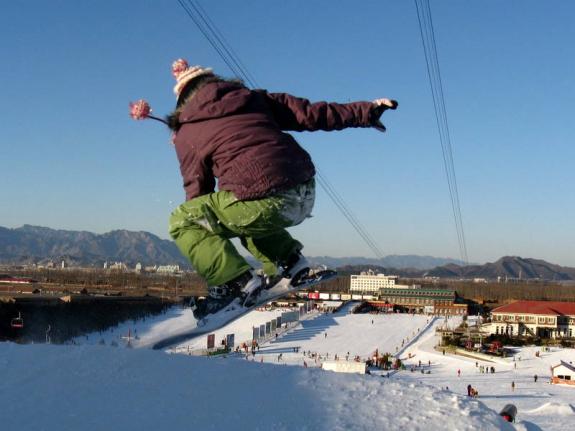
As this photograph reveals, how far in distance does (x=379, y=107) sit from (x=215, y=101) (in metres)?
1.01

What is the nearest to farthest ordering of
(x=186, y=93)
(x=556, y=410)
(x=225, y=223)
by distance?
(x=225, y=223) < (x=186, y=93) < (x=556, y=410)

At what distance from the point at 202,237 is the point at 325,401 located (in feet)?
4.04

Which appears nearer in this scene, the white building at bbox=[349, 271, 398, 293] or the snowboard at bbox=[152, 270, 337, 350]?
the snowboard at bbox=[152, 270, 337, 350]

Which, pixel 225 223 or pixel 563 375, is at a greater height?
pixel 225 223

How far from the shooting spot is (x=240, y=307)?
13.0 feet

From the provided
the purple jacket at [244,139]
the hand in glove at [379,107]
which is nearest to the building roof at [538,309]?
the hand in glove at [379,107]

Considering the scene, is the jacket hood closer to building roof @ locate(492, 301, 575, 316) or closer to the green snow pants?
the green snow pants

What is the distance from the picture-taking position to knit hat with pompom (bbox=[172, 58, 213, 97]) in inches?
154

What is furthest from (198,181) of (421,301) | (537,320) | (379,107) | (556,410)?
(421,301)

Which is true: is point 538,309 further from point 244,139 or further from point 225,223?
point 244,139

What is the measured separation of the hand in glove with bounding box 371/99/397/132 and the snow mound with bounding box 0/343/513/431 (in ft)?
5.60

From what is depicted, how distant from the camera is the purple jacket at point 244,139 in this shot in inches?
142

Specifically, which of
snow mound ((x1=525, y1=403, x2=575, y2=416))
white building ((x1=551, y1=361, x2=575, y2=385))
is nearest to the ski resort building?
white building ((x1=551, y1=361, x2=575, y2=385))

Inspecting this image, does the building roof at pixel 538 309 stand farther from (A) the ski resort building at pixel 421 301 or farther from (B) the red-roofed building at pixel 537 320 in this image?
(A) the ski resort building at pixel 421 301
